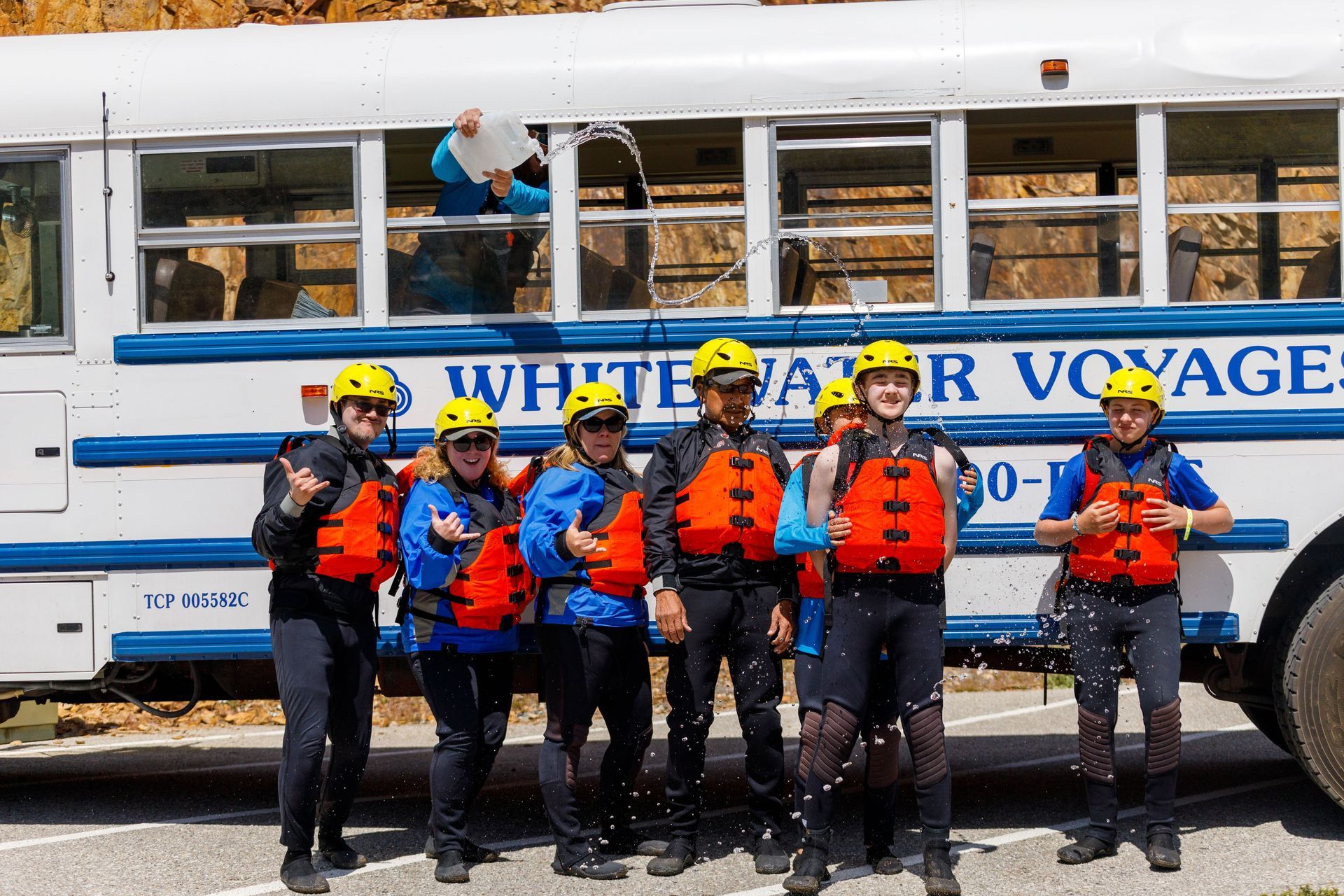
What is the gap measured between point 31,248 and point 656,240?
2.47 metres

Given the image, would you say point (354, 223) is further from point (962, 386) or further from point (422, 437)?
point (962, 386)

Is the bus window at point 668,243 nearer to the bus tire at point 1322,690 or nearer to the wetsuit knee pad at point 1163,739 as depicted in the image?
the wetsuit knee pad at point 1163,739

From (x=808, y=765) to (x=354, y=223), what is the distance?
264 centimetres

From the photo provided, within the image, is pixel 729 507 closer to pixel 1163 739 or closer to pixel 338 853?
pixel 1163 739

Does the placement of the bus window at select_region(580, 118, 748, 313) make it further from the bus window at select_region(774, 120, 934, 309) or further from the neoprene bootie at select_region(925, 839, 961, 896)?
the neoprene bootie at select_region(925, 839, 961, 896)

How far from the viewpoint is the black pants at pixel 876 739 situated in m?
5.05

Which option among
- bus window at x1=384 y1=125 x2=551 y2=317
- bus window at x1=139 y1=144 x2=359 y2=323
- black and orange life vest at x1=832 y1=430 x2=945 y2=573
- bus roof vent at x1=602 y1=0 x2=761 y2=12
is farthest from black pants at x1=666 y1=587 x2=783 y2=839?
bus roof vent at x1=602 y1=0 x2=761 y2=12

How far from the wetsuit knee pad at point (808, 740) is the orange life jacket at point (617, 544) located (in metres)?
0.75

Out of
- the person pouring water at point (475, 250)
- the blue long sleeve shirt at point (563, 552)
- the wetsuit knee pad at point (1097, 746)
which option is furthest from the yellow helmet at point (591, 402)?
the wetsuit knee pad at point (1097, 746)

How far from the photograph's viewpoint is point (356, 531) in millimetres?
5078

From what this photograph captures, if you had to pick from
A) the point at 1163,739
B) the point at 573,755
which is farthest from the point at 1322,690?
the point at 573,755

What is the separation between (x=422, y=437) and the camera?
18.3 ft

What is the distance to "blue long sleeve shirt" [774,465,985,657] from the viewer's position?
485 cm

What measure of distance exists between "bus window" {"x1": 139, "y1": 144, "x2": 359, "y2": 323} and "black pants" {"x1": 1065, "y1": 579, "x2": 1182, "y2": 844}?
9.89 ft
